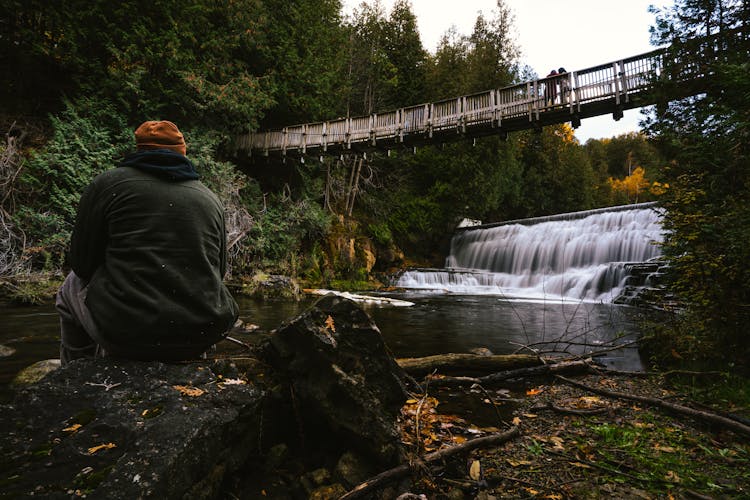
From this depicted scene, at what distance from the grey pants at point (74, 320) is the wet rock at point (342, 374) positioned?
994mm

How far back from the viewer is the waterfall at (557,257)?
12859 mm

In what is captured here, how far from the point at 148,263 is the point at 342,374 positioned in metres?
1.17

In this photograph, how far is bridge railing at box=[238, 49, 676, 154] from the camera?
10031 mm

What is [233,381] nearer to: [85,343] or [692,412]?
[85,343]

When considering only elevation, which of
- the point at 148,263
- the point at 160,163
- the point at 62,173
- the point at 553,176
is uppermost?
the point at 553,176

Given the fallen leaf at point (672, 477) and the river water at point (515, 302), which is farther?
the river water at point (515, 302)

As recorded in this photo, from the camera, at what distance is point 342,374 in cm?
196

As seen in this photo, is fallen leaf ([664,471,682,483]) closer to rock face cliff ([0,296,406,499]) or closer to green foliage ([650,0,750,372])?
rock face cliff ([0,296,406,499])

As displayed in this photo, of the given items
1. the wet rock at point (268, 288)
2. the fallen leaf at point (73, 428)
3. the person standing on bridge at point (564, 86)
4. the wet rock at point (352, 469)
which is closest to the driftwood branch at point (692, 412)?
the wet rock at point (352, 469)

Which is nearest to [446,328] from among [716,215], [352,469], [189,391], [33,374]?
[716,215]

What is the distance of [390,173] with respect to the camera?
22.7 metres

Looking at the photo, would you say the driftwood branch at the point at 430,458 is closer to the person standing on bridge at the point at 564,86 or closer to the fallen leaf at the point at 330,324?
the fallen leaf at the point at 330,324

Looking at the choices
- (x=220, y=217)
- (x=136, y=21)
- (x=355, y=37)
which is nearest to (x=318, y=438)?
(x=220, y=217)

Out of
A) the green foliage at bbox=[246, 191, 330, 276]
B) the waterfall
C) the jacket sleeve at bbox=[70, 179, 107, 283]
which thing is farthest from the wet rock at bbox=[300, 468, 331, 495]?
the waterfall
